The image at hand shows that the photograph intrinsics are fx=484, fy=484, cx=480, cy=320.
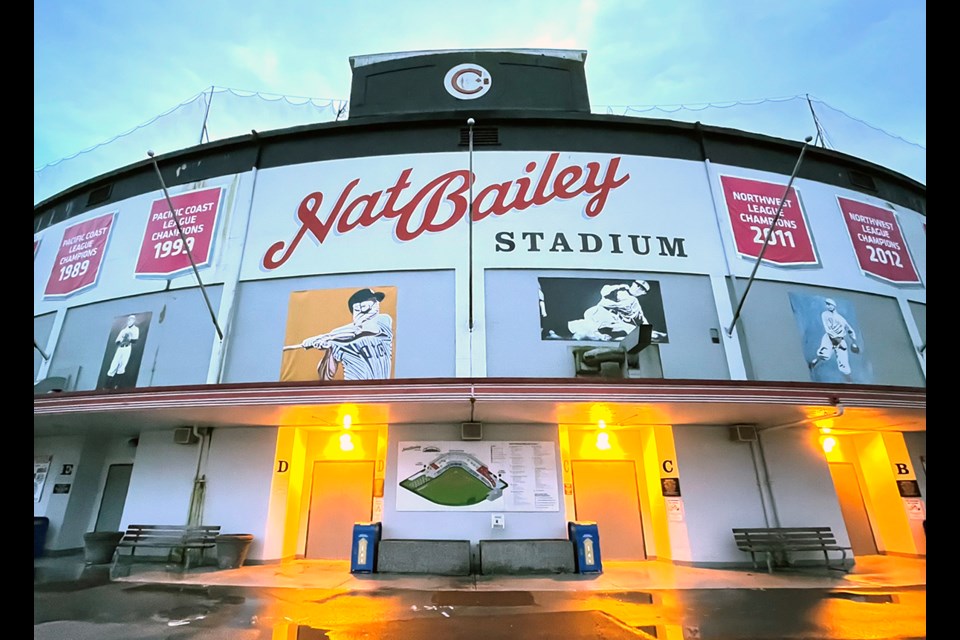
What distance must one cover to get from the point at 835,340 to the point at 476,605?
11.5 metres

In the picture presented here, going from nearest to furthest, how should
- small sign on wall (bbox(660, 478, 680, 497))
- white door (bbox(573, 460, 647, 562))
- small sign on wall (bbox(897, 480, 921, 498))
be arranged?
small sign on wall (bbox(660, 478, 680, 497)), white door (bbox(573, 460, 647, 562)), small sign on wall (bbox(897, 480, 921, 498))

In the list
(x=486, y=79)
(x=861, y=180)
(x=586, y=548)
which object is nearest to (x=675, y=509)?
(x=586, y=548)

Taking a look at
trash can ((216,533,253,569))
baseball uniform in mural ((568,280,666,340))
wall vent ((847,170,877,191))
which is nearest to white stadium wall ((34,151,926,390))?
Result: baseball uniform in mural ((568,280,666,340))

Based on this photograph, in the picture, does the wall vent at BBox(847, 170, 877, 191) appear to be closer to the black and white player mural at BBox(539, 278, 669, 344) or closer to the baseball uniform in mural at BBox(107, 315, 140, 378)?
the black and white player mural at BBox(539, 278, 669, 344)

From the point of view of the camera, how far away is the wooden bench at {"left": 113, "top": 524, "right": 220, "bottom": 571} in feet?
29.8

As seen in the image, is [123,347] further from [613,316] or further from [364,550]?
[613,316]

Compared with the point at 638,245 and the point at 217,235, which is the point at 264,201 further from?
the point at 638,245

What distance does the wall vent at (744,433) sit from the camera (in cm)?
991

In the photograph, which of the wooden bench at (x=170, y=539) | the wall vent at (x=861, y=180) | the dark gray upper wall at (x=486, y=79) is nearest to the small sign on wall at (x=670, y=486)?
the wooden bench at (x=170, y=539)

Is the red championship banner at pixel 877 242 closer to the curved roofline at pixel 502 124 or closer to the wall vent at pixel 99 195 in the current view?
the curved roofline at pixel 502 124

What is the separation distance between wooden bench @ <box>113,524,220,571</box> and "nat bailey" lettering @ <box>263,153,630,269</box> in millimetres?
6216

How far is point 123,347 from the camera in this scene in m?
12.9
